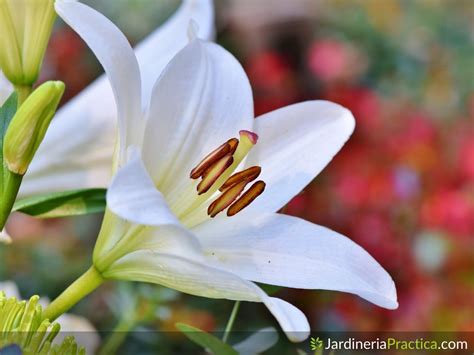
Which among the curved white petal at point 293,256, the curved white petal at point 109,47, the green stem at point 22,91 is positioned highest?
the curved white petal at point 109,47

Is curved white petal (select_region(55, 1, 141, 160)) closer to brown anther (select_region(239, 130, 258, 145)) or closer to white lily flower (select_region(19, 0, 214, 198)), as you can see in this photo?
brown anther (select_region(239, 130, 258, 145))

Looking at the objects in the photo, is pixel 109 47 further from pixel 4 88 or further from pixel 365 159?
pixel 365 159

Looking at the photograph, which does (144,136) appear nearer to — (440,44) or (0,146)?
(0,146)

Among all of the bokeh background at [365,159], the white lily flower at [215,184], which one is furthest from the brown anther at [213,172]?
the bokeh background at [365,159]

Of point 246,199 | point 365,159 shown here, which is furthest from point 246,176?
point 365,159

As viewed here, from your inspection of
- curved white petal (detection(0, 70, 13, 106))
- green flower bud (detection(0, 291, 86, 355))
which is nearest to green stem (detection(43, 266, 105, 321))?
green flower bud (detection(0, 291, 86, 355))

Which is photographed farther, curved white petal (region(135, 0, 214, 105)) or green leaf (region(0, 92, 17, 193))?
curved white petal (region(135, 0, 214, 105))

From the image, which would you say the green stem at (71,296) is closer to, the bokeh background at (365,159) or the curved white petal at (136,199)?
the curved white petal at (136,199)
